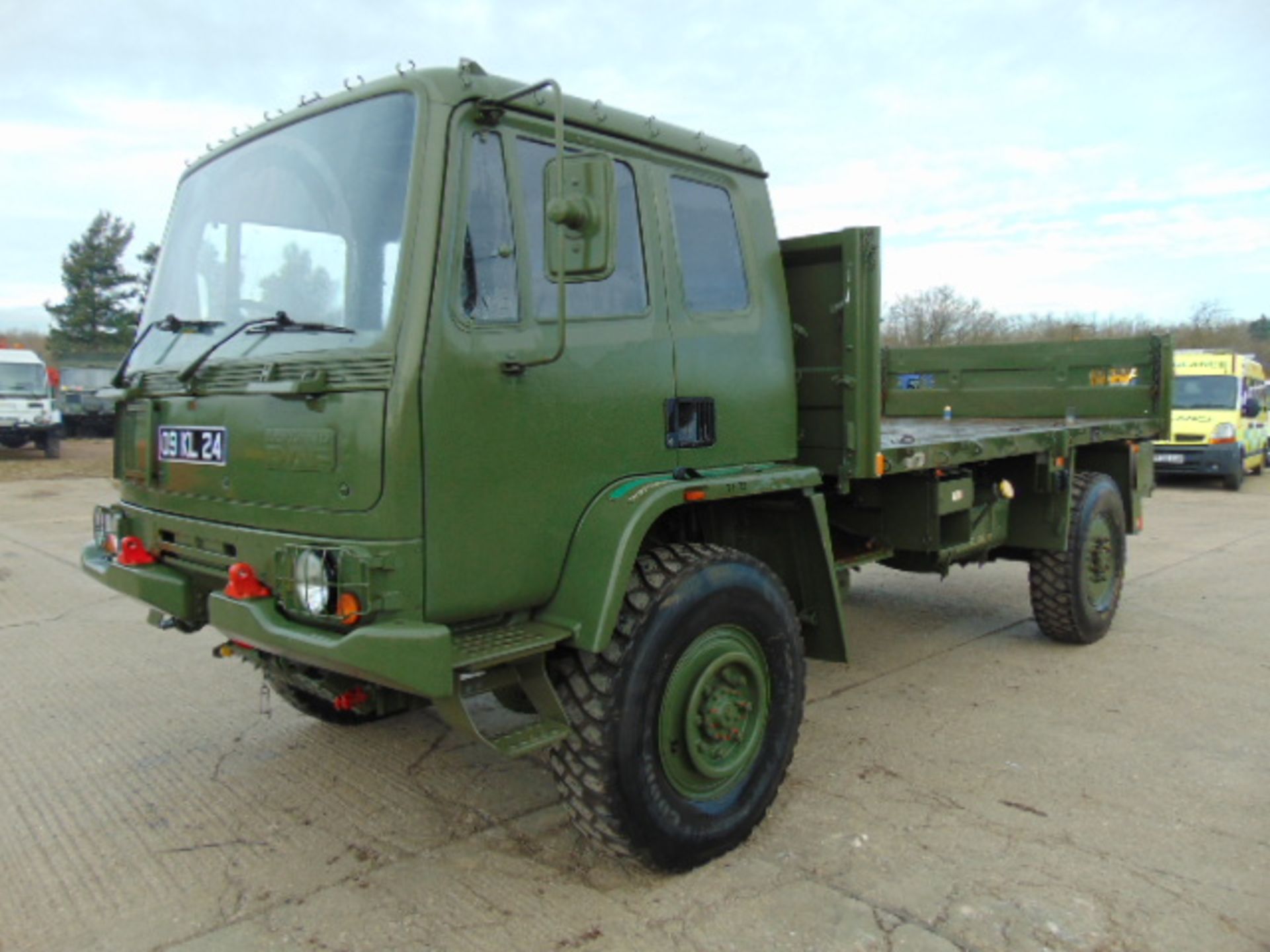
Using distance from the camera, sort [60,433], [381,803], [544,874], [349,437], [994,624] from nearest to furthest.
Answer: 1. [349,437]
2. [544,874]
3. [381,803]
4. [994,624]
5. [60,433]

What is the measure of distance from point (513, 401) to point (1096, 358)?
538 cm

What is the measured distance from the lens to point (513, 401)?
2.98 metres

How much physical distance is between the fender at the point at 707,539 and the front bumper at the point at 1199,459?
13.6m

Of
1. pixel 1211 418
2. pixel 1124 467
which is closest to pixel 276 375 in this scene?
pixel 1124 467

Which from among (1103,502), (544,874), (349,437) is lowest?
(544,874)

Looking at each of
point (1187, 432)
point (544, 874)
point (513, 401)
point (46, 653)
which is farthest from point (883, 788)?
point (1187, 432)

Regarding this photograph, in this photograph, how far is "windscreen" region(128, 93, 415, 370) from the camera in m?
2.91

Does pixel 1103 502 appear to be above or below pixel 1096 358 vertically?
below

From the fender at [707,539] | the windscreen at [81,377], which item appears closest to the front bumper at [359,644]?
the fender at [707,539]

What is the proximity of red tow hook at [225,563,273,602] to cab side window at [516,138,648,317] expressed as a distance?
1.20 m

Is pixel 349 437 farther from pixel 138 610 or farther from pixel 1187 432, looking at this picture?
pixel 1187 432

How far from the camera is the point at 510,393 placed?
2969 millimetres

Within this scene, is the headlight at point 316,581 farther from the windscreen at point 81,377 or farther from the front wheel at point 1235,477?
the windscreen at point 81,377

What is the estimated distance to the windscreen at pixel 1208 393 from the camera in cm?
1617
